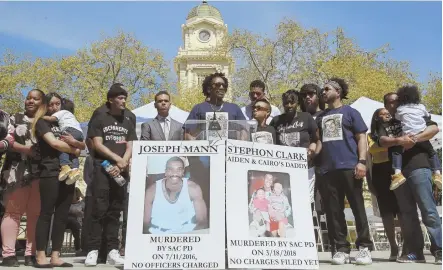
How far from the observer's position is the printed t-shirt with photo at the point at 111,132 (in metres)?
5.56

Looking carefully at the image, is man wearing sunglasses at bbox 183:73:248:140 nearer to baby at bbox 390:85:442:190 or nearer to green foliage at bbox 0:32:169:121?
baby at bbox 390:85:442:190

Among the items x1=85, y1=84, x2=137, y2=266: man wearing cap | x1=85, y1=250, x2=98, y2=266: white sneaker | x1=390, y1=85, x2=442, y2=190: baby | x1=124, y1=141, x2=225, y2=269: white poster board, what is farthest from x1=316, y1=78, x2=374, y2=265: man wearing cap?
x1=85, y1=250, x2=98, y2=266: white sneaker

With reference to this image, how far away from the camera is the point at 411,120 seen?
5844 mm

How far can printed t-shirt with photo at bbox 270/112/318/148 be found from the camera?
228 inches

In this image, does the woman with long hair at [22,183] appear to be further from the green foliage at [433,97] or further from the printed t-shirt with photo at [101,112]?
the green foliage at [433,97]

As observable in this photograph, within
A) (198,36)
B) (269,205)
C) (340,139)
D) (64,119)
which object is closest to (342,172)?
(340,139)

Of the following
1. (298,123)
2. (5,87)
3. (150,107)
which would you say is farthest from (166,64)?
(298,123)

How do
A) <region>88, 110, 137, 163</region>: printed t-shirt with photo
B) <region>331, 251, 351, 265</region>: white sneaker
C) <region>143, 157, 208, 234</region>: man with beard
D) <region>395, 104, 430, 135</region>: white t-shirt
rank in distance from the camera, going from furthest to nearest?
<region>395, 104, 430, 135</region>: white t-shirt, <region>88, 110, 137, 163</region>: printed t-shirt with photo, <region>331, 251, 351, 265</region>: white sneaker, <region>143, 157, 208, 234</region>: man with beard

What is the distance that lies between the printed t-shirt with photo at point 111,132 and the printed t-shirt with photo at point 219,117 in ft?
2.61

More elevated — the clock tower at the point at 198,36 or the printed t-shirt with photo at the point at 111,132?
the clock tower at the point at 198,36

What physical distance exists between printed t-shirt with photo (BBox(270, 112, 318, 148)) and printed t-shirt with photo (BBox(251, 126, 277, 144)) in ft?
0.52

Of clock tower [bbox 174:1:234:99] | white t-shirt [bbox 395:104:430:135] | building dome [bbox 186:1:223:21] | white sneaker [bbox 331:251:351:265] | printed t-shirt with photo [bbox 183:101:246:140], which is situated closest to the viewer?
printed t-shirt with photo [bbox 183:101:246:140]

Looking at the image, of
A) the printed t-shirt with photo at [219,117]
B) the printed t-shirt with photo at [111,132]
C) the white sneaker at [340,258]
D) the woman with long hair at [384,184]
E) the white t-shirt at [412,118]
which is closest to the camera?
the printed t-shirt with photo at [219,117]

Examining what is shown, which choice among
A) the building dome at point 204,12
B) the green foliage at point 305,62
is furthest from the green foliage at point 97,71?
the building dome at point 204,12
